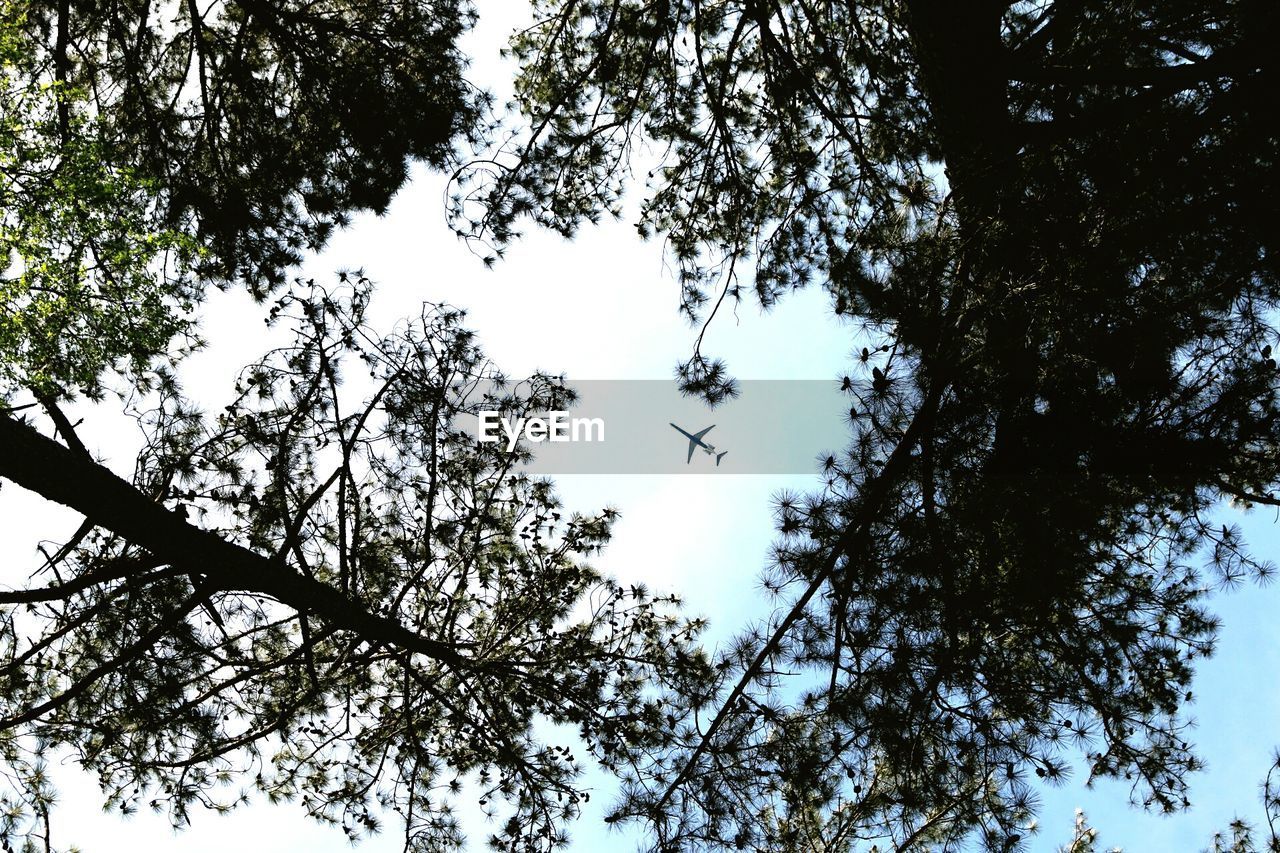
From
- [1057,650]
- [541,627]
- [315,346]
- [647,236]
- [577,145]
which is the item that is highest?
[577,145]

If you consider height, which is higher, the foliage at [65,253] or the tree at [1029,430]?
the foliage at [65,253]

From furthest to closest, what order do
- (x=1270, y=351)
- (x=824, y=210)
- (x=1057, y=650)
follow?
(x=824, y=210) → (x=1057, y=650) → (x=1270, y=351)

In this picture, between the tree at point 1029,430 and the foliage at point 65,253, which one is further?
the foliage at point 65,253

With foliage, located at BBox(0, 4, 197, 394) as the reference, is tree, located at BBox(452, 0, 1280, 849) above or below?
below

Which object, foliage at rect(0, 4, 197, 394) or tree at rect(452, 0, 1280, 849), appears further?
foliage at rect(0, 4, 197, 394)

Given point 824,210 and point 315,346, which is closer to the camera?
point 315,346

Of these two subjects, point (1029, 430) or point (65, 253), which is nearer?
point (1029, 430)

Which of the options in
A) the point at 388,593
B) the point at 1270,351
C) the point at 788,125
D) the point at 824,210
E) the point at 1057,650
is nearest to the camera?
the point at 1270,351

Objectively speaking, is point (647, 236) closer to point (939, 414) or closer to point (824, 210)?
point (824, 210)

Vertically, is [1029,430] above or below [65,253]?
below

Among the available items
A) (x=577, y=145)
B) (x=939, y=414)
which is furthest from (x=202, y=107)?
(x=939, y=414)

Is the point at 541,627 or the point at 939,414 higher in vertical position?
the point at 939,414

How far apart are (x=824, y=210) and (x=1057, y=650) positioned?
11.8 ft

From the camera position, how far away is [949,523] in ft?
13.0
